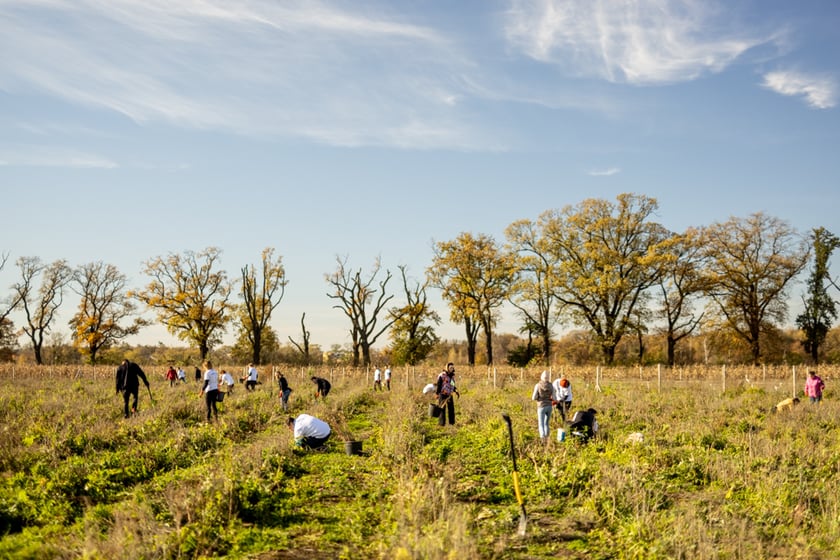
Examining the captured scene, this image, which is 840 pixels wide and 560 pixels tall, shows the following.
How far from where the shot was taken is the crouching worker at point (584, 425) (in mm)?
13352

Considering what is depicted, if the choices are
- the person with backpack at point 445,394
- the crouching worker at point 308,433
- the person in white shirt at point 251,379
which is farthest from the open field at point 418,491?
the person in white shirt at point 251,379

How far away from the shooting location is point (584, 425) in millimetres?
13484

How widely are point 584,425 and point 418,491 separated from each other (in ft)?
22.1

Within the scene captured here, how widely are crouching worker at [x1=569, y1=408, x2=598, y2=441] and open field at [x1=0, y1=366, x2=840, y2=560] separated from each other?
1.70 ft

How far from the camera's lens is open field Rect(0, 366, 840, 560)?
6953mm

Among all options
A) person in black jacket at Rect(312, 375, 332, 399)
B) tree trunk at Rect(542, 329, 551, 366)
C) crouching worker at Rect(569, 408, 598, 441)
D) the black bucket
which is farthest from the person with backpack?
tree trunk at Rect(542, 329, 551, 366)

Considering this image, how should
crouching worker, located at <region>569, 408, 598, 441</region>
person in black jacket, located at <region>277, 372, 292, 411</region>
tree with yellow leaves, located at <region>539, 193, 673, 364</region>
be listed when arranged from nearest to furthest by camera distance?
crouching worker, located at <region>569, 408, 598, 441</region>
person in black jacket, located at <region>277, 372, 292, 411</region>
tree with yellow leaves, located at <region>539, 193, 673, 364</region>

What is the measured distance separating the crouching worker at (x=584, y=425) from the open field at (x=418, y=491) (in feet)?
1.70

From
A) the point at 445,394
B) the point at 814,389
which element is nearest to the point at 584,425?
the point at 445,394

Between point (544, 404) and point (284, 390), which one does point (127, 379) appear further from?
point (544, 404)

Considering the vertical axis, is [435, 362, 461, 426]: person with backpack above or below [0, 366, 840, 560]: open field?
above

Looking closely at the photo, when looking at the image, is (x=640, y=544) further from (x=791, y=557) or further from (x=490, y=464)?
(x=490, y=464)

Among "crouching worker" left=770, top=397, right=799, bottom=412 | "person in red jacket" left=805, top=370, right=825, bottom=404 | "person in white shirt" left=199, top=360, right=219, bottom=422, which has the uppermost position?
"person in white shirt" left=199, top=360, right=219, bottom=422

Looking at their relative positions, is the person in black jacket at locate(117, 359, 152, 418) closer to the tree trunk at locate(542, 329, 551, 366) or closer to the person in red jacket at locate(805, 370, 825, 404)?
the person in red jacket at locate(805, 370, 825, 404)
